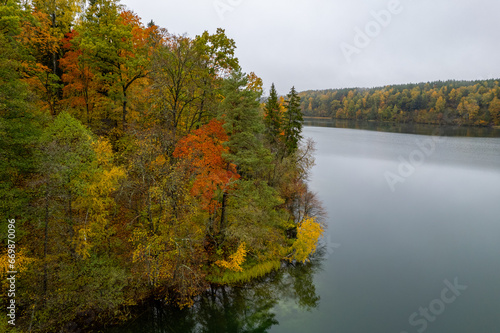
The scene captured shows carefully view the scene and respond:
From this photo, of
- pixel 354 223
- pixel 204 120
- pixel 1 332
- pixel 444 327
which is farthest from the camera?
pixel 354 223

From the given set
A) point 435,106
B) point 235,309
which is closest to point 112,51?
point 235,309

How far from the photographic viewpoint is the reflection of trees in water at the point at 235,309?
56.7 ft

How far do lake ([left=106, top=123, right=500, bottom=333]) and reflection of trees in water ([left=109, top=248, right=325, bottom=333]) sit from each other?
0.23ft

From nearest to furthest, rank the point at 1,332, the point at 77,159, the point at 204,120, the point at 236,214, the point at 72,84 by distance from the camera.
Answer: the point at 1,332 < the point at 77,159 < the point at 236,214 < the point at 72,84 < the point at 204,120

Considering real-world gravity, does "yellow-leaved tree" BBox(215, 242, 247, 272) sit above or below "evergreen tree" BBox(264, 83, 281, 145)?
below

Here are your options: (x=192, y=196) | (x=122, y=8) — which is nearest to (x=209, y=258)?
(x=192, y=196)

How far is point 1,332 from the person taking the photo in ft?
38.9

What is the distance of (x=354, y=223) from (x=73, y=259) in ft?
99.2

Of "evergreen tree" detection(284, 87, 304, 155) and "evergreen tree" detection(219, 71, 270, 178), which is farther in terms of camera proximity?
"evergreen tree" detection(284, 87, 304, 155)

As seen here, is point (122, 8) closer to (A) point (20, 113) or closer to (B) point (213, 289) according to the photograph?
(A) point (20, 113)

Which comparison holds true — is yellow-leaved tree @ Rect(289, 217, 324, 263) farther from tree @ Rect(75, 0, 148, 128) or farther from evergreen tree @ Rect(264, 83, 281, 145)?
tree @ Rect(75, 0, 148, 128)

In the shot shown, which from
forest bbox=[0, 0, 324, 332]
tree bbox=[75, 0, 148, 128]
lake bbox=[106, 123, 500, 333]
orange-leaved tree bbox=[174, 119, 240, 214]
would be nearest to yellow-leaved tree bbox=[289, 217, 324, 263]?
forest bbox=[0, 0, 324, 332]

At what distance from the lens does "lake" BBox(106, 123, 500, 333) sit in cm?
1805

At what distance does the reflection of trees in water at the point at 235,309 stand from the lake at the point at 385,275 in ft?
0.23
